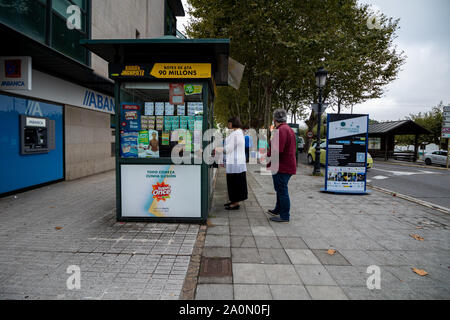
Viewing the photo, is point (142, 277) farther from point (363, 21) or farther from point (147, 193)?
point (363, 21)

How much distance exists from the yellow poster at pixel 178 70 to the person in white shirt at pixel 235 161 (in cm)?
141

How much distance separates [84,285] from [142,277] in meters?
0.56

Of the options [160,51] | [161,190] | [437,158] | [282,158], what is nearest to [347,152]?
[282,158]

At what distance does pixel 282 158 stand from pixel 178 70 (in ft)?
7.95

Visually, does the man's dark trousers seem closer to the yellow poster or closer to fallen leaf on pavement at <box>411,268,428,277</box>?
fallen leaf on pavement at <box>411,268,428,277</box>

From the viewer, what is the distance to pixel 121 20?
12000mm

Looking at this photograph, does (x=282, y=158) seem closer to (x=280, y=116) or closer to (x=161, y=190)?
(x=280, y=116)

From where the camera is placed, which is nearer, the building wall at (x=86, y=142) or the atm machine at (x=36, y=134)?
the atm machine at (x=36, y=134)

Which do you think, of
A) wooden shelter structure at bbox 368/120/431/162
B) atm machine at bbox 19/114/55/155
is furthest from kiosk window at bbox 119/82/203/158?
wooden shelter structure at bbox 368/120/431/162

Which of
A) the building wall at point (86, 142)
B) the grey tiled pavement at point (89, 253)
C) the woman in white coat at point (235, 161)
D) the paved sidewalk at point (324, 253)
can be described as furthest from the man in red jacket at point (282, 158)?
the building wall at point (86, 142)

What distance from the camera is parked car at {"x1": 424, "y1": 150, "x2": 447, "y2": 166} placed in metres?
20.2

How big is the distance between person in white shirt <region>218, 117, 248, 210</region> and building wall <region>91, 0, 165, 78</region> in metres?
6.97

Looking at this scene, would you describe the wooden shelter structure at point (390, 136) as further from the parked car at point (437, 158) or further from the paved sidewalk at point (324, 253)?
the paved sidewalk at point (324, 253)

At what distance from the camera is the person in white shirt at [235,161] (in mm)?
5496
